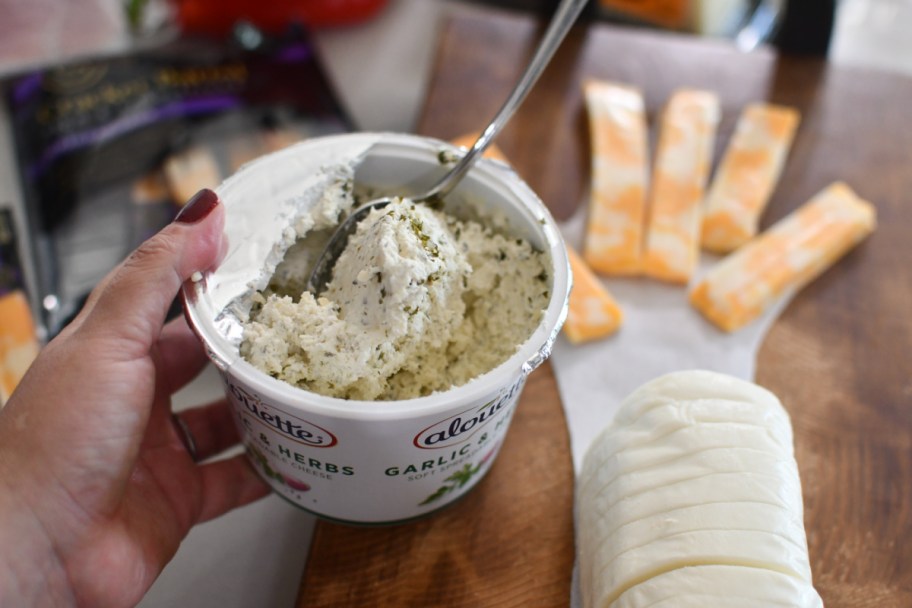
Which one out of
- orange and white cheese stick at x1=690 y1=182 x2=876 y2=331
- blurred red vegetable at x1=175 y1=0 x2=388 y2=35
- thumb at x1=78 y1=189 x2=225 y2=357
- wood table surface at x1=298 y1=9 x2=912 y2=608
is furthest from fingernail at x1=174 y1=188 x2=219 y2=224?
blurred red vegetable at x1=175 y1=0 x2=388 y2=35

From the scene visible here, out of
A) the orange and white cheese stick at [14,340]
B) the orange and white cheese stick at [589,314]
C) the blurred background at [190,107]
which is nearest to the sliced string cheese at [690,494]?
the orange and white cheese stick at [589,314]

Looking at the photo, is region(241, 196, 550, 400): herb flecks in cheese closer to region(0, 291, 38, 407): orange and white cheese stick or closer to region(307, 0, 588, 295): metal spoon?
region(307, 0, 588, 295): metal spoon

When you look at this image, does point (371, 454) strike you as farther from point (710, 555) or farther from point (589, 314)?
point (589, 314)

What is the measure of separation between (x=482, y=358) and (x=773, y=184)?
0.82 metres

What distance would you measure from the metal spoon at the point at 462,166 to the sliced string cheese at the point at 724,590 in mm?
475

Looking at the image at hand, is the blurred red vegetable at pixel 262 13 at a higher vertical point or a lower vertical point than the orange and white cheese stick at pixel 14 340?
higher

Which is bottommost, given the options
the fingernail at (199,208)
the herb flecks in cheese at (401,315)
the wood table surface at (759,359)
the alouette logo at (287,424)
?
the wood table surface at (759,359)

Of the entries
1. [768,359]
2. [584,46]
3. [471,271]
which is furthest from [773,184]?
[471,271]

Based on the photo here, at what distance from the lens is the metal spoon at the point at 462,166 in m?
0.84

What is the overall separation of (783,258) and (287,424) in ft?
2.86

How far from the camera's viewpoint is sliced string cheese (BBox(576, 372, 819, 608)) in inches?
28.3

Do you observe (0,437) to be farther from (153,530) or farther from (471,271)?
(471,271)

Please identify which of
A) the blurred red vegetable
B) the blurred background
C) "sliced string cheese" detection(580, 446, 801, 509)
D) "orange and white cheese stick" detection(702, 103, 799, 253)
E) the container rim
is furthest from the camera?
the blurred red vegetable

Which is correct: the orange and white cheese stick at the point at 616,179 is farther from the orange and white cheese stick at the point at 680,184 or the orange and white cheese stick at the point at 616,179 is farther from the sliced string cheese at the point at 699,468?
the sliced string cheese at the point at 699,468
